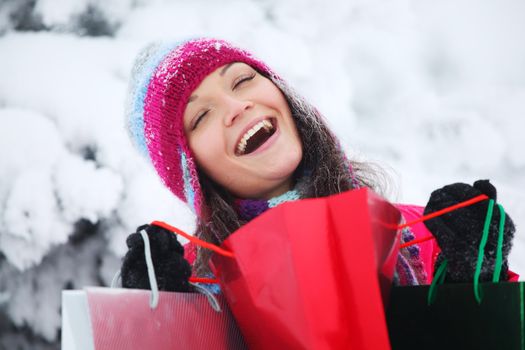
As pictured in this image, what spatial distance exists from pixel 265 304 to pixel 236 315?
7cm

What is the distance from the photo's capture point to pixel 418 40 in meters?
1.46

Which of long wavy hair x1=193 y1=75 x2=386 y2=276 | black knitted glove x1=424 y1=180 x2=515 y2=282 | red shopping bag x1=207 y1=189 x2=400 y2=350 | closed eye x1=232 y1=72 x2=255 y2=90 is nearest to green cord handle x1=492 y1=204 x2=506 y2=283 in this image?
black knitted glove x1=424 y1=180 x2=515 y2=282

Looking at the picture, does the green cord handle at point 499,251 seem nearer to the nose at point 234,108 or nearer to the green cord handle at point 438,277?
the green cord handle at point 438,277

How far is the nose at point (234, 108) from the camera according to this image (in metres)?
0.81

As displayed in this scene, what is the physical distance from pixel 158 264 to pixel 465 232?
1.20ft

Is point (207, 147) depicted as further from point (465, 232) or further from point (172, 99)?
point (465, 232)

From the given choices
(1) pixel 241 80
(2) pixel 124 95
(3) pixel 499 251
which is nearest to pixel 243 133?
(1) pixel 241 80

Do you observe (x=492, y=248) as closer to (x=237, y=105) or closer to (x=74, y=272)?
(x=237, y=105)

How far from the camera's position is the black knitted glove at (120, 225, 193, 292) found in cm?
51

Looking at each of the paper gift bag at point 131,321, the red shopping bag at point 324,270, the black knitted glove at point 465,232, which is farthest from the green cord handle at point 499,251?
the paper gift bag at point 131,321

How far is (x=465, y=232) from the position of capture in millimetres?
471

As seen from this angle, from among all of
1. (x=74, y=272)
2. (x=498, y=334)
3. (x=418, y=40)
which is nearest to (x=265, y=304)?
(x=498, y=334)

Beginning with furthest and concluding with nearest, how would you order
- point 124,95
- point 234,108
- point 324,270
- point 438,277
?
point 124,95 < point 234,108 < point 438,277 < point 324,270

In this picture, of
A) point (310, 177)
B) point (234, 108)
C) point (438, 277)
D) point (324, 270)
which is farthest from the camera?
point (310, 177)
